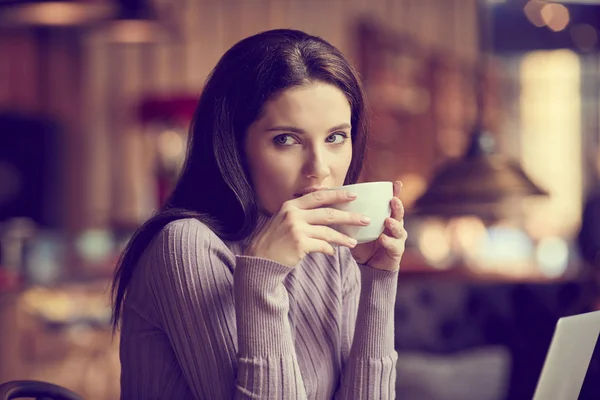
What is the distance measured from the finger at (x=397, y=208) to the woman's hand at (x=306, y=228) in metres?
0.07

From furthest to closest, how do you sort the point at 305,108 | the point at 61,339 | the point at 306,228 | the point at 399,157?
the point at 399,157
the point at 61,339
the point at 305,108
the point at 306,228

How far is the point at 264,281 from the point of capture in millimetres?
1083

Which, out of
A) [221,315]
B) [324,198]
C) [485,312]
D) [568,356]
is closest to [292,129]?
[324,198]

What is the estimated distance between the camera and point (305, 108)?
1174 mm

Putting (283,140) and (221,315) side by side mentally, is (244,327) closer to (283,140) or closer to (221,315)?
(221,315)

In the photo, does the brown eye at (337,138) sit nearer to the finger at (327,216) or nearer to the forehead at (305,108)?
the forehead at (305,108)

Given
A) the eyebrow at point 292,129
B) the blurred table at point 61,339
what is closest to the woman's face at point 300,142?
the eyebrow at point 292,129

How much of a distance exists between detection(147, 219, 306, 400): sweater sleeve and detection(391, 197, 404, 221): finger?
0.17m

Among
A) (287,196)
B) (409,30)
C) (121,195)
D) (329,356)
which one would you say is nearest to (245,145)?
(287,196)

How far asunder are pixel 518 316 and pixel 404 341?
400mm

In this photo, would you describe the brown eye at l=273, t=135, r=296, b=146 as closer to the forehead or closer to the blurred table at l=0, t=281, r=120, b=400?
the forehead

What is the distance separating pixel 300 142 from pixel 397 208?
158mm

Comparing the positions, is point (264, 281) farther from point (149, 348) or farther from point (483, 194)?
point (483, 194)

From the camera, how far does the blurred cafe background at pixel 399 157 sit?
9.24 ft
